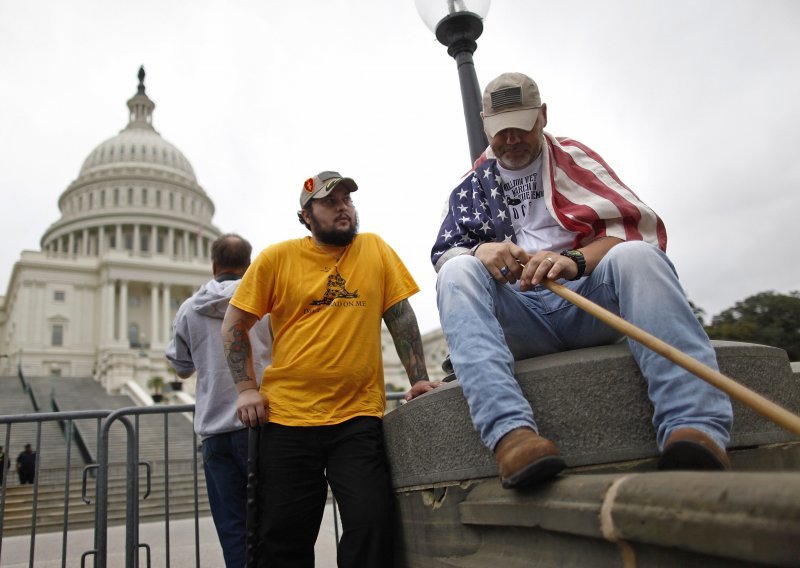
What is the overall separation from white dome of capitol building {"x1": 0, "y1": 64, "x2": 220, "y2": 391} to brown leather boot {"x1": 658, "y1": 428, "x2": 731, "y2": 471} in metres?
36.7

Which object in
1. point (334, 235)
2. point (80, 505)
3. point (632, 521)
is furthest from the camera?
point (80, 505)

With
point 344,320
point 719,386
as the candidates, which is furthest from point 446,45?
point 719,386

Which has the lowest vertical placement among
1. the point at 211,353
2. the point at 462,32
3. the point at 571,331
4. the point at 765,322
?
the point at 571,331

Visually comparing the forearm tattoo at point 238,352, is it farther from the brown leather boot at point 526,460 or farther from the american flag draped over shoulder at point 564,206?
the brown leather boot at point 526,460

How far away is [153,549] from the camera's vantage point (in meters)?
6.50

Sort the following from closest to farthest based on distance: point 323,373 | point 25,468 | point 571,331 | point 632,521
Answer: point 632,521
point 571,331
point 323,373
point 25,468

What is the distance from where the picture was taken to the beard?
322 centimetres

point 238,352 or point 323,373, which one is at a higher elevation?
point 238,352

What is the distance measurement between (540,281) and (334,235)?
128 centimetres

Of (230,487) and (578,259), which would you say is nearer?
(578,259)

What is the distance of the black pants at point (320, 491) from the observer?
8.55ft

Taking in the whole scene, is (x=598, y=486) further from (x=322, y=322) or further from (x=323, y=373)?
(x=322, y=322)

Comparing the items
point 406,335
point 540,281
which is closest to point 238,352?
point 406,335

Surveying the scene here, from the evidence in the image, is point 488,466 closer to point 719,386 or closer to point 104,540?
point 719,386
